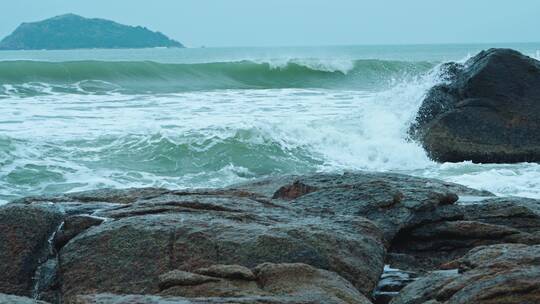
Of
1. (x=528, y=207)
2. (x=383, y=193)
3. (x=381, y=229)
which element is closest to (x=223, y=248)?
(x=381, y=229)


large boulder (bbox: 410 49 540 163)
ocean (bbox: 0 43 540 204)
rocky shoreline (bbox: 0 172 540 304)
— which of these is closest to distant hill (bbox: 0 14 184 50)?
ocean (bbox: 0 43 540 204)

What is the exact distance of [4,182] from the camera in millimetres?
9547

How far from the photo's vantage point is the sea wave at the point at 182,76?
924 inches

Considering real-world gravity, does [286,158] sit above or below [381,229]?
below

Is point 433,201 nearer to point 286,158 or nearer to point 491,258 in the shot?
point 491,258

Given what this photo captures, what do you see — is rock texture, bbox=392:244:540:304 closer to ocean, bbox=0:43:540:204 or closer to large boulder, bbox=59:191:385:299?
large boulder, bbox=59:191:385:299

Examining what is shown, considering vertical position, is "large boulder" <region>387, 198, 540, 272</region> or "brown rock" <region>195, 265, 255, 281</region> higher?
"brown rock" <region>195, 265, 255, 281</region>

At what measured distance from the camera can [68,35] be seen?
11762 cm

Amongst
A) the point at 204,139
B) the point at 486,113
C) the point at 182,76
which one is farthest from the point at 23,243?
the point at 182,76

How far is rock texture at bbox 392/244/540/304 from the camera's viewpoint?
2805mm

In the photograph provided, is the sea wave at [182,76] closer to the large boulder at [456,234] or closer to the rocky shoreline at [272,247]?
the large boulder at [456,234]

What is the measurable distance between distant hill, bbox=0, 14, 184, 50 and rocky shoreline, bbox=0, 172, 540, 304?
11479cm

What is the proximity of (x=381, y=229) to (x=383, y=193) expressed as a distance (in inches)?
17.0

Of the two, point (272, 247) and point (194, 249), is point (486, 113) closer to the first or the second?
point (272, 247)
